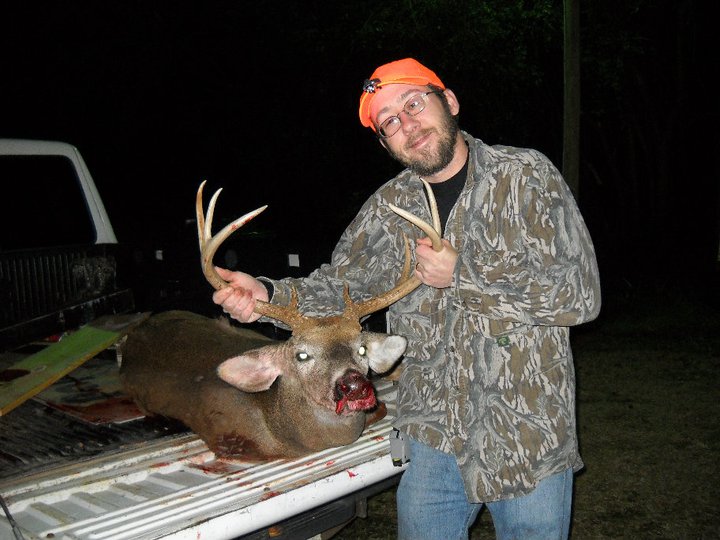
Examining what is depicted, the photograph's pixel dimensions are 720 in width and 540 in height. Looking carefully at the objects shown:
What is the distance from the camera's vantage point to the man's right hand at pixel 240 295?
3240 mm

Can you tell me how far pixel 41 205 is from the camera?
526 cm

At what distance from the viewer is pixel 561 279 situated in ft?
8.25

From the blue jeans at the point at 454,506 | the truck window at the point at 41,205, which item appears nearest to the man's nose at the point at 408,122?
the blue jeans at the point at 454,506

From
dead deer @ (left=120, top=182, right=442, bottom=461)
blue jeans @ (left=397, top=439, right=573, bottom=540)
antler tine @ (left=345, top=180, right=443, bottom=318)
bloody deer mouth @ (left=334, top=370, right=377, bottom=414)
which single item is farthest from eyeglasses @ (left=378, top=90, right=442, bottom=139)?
blue jeans @ (left=397, top=439, right=573, bottom=540)

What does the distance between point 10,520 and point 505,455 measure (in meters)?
1.60

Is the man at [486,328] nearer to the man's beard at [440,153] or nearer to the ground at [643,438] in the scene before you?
the man's beard at [440,153]

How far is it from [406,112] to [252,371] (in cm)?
146

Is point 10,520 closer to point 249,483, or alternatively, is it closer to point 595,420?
point 249,483

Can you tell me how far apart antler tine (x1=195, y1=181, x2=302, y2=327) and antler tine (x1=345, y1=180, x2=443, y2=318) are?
259 mm

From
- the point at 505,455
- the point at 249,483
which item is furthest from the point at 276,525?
the point at 505,455

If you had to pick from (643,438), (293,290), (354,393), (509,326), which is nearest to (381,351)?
(354,393)

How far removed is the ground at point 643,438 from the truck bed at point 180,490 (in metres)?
1.62

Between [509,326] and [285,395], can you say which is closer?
[509,326]

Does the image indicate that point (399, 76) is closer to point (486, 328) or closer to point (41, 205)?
point (486, 328)
